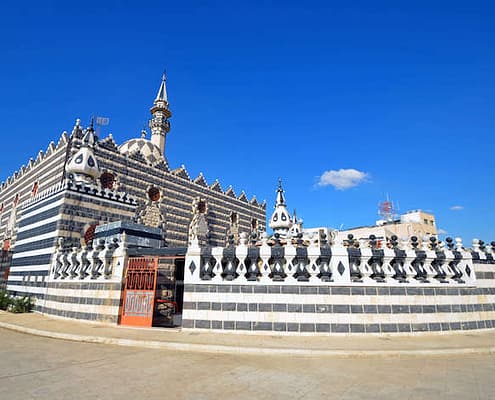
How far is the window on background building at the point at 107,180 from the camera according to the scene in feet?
66.9

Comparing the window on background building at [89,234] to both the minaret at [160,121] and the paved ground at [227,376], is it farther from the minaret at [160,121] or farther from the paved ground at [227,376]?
the minaret at [160,121]

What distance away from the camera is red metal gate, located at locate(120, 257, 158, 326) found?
29.6ft

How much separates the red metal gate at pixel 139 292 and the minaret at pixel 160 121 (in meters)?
24.0

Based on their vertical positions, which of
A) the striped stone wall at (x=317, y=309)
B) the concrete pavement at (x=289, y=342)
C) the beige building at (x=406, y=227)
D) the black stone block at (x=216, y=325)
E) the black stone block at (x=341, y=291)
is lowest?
the concrete pavement at (x=289, y=342)

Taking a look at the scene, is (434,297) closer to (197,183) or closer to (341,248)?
(341,248)

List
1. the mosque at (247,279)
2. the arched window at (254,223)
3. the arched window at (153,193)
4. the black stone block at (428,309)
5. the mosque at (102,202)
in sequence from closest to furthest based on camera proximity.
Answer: the mosque at (247,279) < the black stone block at (428,309) < the mosque at (102,202) < the arched window at (153,193) < the arched window at (254,223)

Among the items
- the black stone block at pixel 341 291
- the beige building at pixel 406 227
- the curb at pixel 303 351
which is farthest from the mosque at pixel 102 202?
the beige building at pixel 406 227

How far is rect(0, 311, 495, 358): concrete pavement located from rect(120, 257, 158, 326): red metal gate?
55cm

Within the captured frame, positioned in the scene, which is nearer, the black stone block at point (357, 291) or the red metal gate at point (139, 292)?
the black stone block at point (357, 291)

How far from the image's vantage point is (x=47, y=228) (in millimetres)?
14172

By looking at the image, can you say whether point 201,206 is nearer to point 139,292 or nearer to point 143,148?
point 143,148

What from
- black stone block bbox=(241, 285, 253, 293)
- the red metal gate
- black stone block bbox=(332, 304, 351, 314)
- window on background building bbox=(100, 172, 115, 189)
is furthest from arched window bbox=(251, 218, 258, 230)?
black stone block bbox=(332, 304, 351, 314)

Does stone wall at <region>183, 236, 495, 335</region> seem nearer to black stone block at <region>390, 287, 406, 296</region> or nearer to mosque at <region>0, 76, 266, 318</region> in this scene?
black stone block at <region>390, 287, 406, 296</region>

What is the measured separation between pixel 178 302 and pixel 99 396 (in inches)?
394
